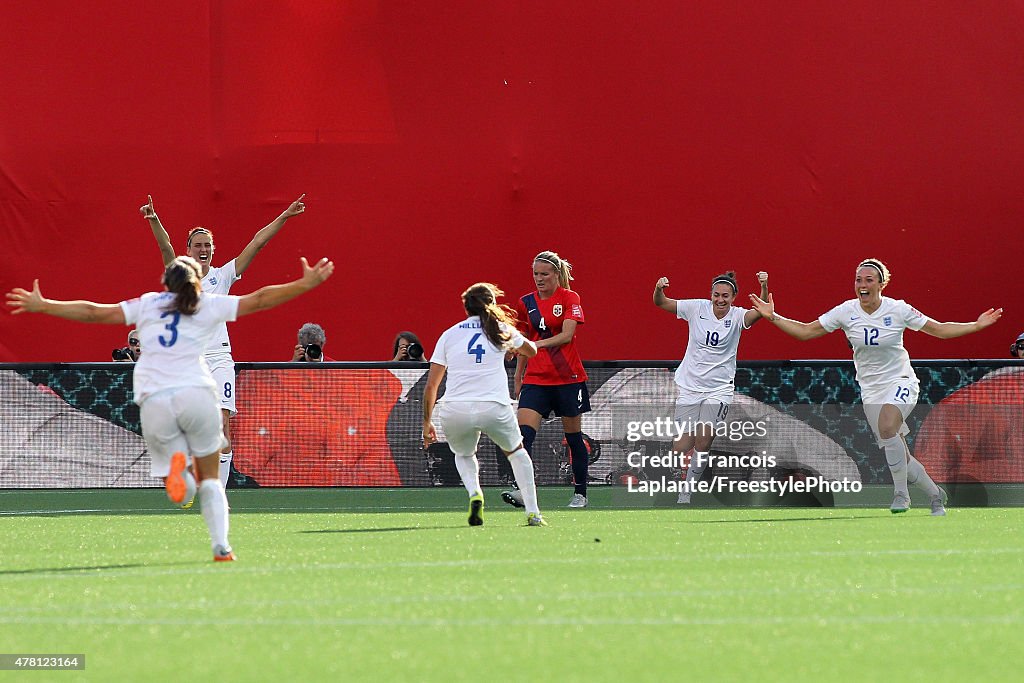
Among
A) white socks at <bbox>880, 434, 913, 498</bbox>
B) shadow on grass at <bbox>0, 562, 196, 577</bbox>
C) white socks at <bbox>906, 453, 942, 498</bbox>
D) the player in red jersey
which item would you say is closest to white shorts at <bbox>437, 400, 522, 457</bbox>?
the player in red jersey

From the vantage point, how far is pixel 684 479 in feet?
43.7

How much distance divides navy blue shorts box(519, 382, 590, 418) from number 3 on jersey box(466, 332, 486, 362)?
7.71ft

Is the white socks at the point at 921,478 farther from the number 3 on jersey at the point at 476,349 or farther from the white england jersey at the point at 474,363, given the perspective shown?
the number 3 on jersey at the point at 476,349

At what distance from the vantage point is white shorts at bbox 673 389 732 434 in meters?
13.9

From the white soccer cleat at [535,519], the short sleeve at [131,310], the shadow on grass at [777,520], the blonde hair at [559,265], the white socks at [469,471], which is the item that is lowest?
the shadow on grass at [777,520]

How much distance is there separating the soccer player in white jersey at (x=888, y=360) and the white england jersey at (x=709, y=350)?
169cm

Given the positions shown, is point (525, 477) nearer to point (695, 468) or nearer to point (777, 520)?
point (777, 520)

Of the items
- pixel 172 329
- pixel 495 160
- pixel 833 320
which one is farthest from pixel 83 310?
pixel 495 160

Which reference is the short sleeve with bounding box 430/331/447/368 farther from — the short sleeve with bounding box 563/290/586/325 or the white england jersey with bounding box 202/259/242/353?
the short sleeve with bounding box 563/290/586/325

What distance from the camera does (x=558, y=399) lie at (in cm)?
1332

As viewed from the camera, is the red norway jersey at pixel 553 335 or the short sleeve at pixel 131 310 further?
the red norway jersey at pixel 553 335

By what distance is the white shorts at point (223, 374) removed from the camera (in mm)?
12305

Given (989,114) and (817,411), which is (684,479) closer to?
(817,411)

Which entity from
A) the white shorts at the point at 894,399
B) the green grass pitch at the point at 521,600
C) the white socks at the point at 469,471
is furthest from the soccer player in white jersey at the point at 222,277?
the white shorts at the point at 894,399
